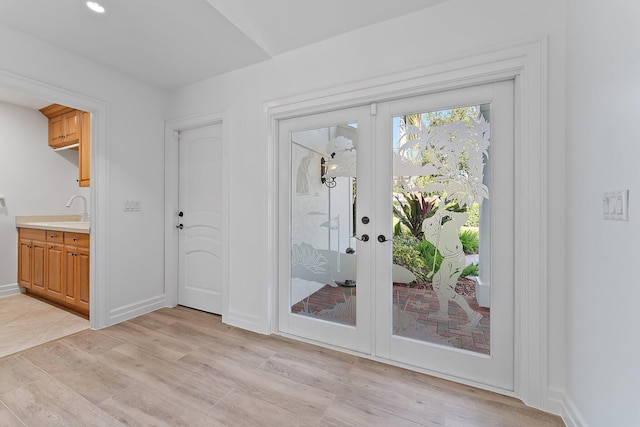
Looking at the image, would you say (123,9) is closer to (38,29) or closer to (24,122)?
(38,29)

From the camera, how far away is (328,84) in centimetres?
218

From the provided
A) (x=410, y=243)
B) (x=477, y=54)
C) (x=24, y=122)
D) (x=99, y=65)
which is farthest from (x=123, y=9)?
(x=24, y=122)

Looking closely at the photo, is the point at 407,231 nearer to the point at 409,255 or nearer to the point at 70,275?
the point at 409,255

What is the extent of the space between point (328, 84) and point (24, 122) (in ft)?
13.6

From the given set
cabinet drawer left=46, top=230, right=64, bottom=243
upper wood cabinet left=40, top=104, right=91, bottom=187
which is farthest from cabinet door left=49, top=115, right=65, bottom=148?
cabinet drawer left=46, top=230, right=64, bottom=243

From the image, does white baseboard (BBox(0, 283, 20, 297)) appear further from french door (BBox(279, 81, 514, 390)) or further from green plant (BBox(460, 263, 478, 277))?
green plant (BBox(460, 263, 478, 277))

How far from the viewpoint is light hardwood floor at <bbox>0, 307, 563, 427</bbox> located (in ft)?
4.83

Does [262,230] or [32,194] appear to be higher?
[32,194]

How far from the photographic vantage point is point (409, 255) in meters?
1.98

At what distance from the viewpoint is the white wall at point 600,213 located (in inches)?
39.0

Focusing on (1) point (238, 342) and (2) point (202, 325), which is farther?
(2) point (202, 325)

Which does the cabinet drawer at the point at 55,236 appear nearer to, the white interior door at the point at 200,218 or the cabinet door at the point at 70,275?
the cabinet door at the point at 70,275

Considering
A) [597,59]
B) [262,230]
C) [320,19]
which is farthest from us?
[262,230]

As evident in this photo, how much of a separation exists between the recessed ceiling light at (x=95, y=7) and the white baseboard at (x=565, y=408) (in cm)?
363
